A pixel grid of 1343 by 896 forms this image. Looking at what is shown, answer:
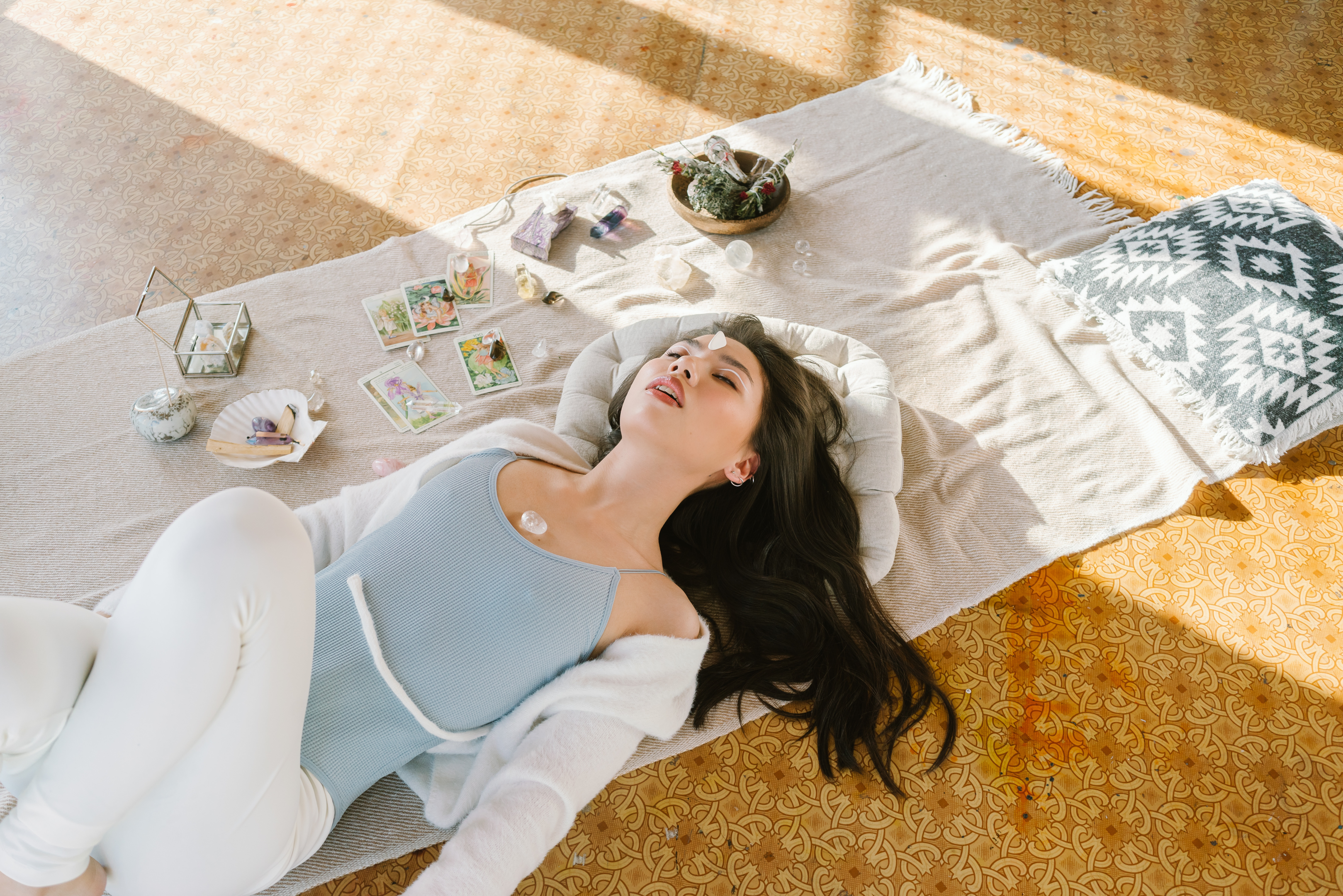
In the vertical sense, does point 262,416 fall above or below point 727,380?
below

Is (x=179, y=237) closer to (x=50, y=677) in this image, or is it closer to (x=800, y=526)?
(x=50, y=677)

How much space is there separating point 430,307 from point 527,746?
1590 mm

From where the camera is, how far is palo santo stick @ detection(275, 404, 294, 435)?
2299mm

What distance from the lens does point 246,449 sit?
7.38 ft

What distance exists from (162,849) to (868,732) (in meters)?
1.45

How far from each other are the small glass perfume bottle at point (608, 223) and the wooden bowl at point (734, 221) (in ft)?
0.64

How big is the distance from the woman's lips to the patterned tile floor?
840 mm

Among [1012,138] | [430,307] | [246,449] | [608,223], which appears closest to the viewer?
[246,449]

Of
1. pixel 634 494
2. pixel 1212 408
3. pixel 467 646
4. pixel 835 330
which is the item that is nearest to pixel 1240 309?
pixel 1212 408

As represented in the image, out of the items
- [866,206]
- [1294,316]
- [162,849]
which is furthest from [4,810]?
[1294,316]

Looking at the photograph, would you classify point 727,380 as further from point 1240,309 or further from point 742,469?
A: point 1240,309

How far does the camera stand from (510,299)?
272 centimetres

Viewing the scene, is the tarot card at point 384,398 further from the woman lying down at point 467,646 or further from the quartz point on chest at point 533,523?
the quartz point on chest at point 533,523

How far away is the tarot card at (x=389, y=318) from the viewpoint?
257cm
